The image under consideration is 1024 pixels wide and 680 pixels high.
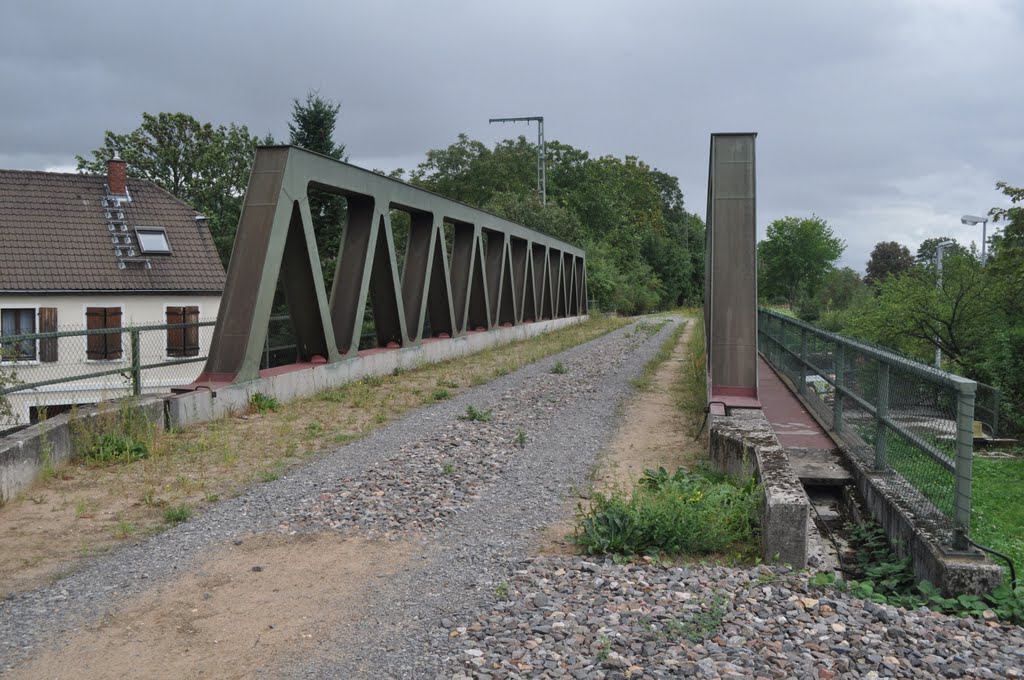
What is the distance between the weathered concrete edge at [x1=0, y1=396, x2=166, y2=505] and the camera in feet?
20.3

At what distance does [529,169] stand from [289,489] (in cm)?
6192

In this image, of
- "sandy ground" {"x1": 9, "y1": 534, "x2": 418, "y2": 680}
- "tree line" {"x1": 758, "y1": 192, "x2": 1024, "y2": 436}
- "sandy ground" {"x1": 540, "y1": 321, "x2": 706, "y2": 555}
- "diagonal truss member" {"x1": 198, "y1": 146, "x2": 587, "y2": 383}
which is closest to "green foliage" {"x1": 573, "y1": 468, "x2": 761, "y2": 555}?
"sandy ground" {"x1": 540, "y1": 321, "x2": 706, "y2": 555}

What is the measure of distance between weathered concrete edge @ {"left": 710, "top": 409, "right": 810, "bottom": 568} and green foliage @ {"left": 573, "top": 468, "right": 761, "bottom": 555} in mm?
203

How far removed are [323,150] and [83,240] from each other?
10045 mm

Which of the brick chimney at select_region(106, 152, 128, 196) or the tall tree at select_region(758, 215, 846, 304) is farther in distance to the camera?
the tall tree at select_region(758, 215, 846, 304)

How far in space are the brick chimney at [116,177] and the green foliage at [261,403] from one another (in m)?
25.5

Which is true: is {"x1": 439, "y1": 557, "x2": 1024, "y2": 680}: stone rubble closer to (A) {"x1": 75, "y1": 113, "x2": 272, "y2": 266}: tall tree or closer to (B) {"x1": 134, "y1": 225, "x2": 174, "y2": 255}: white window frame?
(B) {"x1": 134, "y1": 225, "x2": 174, "y2": 255}: white window frame

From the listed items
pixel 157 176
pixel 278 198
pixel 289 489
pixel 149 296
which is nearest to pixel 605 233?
pixel 157 176

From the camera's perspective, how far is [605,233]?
216 ft

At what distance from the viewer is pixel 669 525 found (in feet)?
16.4

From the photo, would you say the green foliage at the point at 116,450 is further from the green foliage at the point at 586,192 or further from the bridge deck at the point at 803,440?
the green foliage at the point at 586,192

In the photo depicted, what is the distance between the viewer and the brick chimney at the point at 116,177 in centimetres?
3159

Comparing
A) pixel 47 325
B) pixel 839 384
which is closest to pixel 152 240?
pixel 47 325

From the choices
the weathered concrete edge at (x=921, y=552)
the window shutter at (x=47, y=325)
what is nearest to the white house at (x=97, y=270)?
the window shutter at (x=47, y=325)
